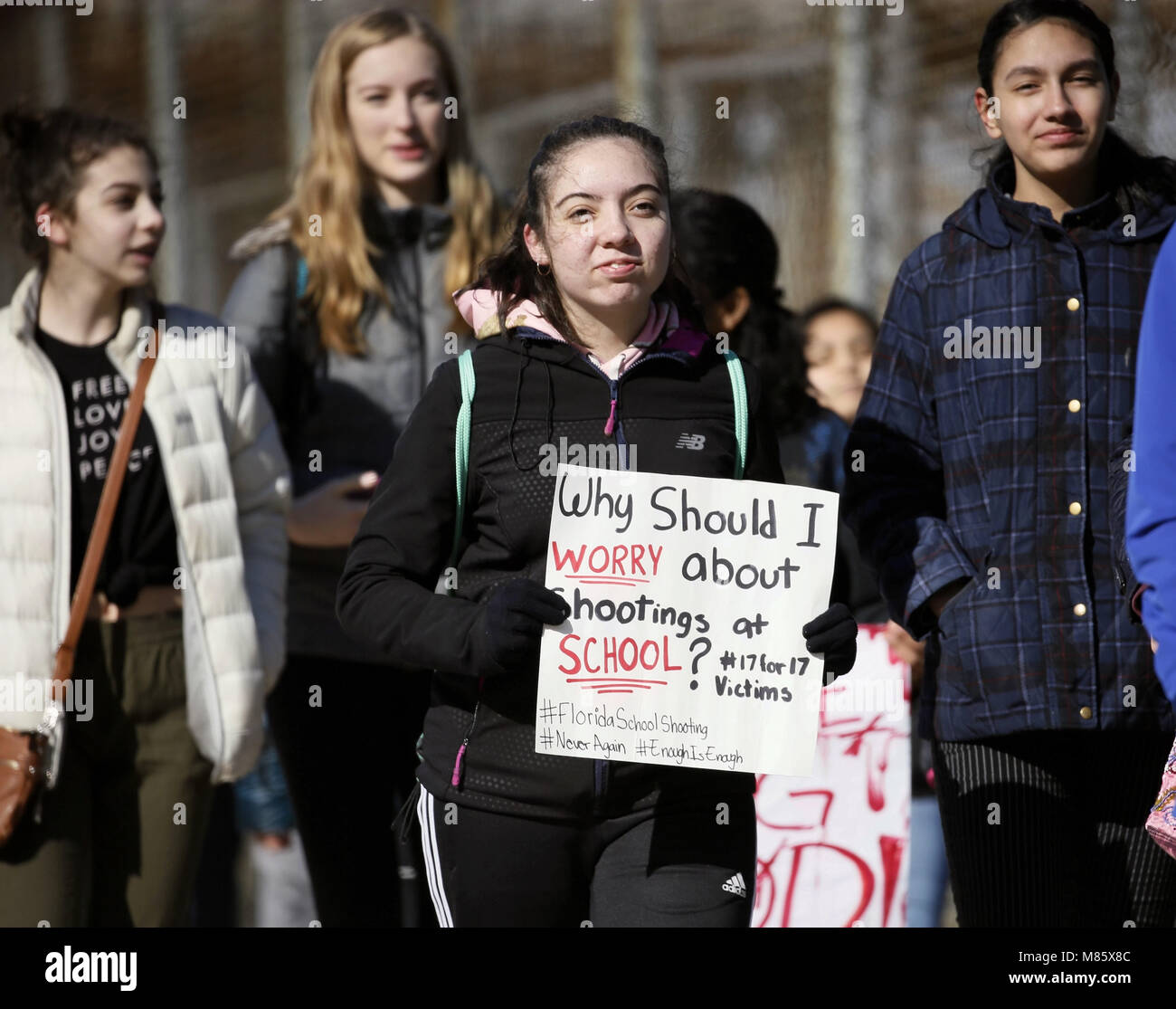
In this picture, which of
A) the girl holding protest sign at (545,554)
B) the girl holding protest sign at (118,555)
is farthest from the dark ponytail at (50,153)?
the girl holding protest sign at (545,554)

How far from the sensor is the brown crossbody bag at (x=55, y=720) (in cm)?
441

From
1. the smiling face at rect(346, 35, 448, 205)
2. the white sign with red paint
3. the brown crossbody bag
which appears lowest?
the white sign with red paint

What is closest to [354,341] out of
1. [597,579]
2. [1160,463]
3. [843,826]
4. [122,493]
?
[122,493]

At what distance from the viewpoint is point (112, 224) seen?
485 cm

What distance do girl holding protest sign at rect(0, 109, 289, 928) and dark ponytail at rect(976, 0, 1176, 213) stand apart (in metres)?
2.12

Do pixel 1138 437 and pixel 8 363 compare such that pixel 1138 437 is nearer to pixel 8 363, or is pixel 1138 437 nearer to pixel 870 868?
pixel 870 868

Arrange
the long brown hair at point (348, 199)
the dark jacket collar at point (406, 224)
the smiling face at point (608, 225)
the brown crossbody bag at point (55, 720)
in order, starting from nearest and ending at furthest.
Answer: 1. the smiling face at point (608, 225)
2. the brown crossbody bag at point (55, 720)
3. the long brown hair at point (348, 199)
4. the dark jacket collar at point (406, 224)

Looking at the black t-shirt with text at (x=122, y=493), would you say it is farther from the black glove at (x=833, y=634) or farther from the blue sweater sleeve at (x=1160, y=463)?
the blue sweater sleeve at (x=1160, y=463)

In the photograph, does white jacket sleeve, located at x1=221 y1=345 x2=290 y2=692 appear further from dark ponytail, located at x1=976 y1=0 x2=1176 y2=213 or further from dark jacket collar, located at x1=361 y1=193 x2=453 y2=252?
dark ponytail, located at x1=976 y1=0 x2=1176 y2=213

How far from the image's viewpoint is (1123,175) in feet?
13.3

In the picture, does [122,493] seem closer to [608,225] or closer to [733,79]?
[608,225]

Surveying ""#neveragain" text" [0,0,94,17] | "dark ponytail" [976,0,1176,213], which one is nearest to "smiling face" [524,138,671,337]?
"dark ponytail" [976,0,1176,213]

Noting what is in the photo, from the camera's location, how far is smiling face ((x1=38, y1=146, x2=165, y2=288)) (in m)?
4.84

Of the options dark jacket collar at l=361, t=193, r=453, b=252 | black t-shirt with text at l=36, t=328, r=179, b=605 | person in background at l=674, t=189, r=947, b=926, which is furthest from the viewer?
dark jacket collar at l=361, t=193, r=453, b=252
